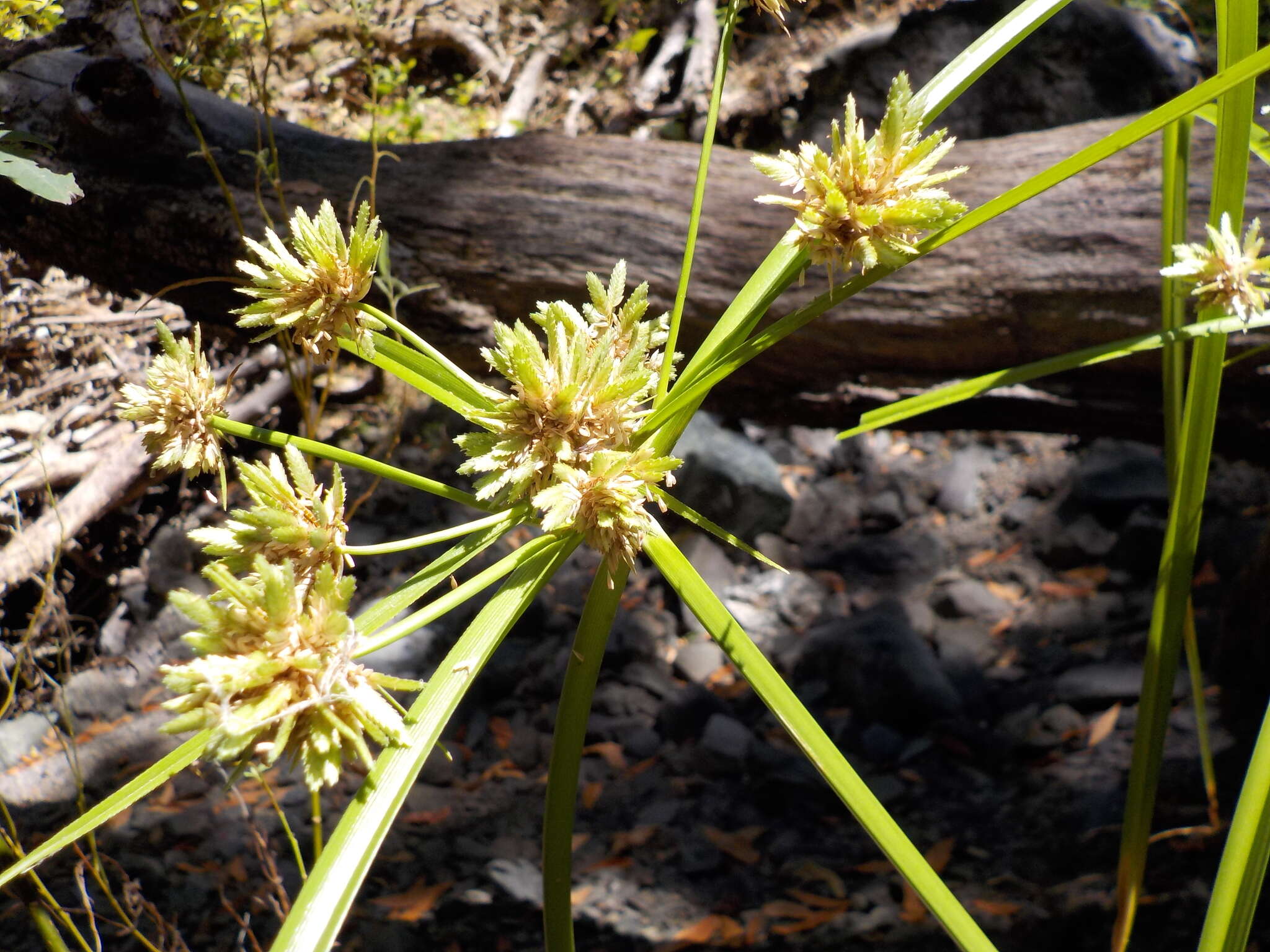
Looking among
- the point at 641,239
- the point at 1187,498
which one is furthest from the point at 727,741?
the point at 1187,498

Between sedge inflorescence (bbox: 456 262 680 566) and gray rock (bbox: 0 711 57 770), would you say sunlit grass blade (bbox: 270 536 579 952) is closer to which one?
sedge inflorescence (bbox: 456 262 680 566)

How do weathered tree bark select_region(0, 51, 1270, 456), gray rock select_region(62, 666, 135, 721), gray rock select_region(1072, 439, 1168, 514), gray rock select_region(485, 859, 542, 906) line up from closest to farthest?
weathered tree bark select_region(0, 51, 1270, 456)
gray rock select_region(485, 859, 542, 906)
gray rock select_region(62, 666, 135, 721)
gray rock select_region(1072, 439, 1168, 514)

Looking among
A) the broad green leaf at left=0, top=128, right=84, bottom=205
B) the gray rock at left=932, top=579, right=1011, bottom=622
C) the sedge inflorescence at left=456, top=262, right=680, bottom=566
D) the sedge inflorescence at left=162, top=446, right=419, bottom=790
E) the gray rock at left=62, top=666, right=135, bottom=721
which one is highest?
the broad green leaf at left=0, top=128, right=84, bottom=205

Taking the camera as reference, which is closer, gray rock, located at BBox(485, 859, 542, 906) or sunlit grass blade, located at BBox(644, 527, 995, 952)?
sunlit grass blade, located at BBox(644, 527, 995, 952)

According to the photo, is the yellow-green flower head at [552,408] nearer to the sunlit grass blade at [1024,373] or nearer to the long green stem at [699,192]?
the long green stem at [699,192]

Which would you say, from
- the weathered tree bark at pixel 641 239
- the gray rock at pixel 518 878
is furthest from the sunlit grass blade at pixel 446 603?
the gray rock at pixel 518 878

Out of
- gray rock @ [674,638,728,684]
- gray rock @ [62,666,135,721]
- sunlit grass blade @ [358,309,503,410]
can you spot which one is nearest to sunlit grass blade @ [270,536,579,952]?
sunlit grass blade @ [358,309,503,410]
